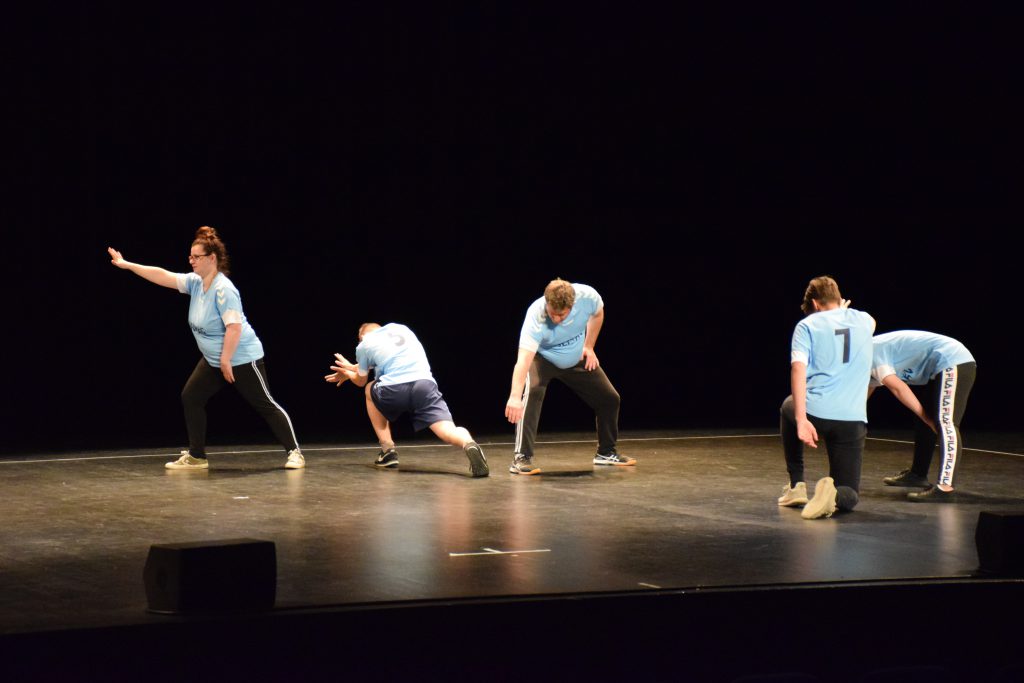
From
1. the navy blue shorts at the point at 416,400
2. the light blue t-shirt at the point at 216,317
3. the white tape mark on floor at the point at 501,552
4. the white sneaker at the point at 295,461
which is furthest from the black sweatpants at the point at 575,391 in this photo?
the white tape mark on floor at the point at 501,552

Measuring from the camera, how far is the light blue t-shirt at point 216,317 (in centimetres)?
628

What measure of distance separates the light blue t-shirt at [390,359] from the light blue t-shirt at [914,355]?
7.34 ft

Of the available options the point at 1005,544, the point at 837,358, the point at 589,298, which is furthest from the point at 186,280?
the point at 1005,544

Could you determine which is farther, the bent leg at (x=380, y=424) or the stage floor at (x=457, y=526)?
the bent leg at (x=380, y=424)

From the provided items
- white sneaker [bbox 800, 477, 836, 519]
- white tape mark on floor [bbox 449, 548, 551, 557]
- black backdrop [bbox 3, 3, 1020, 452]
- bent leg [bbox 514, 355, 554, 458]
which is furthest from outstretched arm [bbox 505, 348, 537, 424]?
black backdrop [bbox 3, 3, 1020, 452]

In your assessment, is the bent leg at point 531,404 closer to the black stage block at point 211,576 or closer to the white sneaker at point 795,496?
the white sneaker at point 795,496

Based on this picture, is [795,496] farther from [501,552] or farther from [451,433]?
[451,433]

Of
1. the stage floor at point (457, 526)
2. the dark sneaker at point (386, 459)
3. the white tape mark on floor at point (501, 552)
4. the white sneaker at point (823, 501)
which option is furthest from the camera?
the dark sneaker at point (386, 459)

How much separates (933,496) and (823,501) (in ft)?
2.91

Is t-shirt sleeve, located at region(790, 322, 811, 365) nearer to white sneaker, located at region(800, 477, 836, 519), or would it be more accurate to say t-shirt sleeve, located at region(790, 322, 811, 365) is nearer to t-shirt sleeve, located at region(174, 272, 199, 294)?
white sneaker, located at region(800, 477, 836, 519)

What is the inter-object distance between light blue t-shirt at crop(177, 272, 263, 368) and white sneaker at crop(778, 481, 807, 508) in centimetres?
284

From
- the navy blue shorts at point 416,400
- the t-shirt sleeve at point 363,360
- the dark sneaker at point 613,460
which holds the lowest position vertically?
the dark sneaker at point 613,460

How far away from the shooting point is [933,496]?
18.1 feet

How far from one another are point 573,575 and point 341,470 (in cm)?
290
